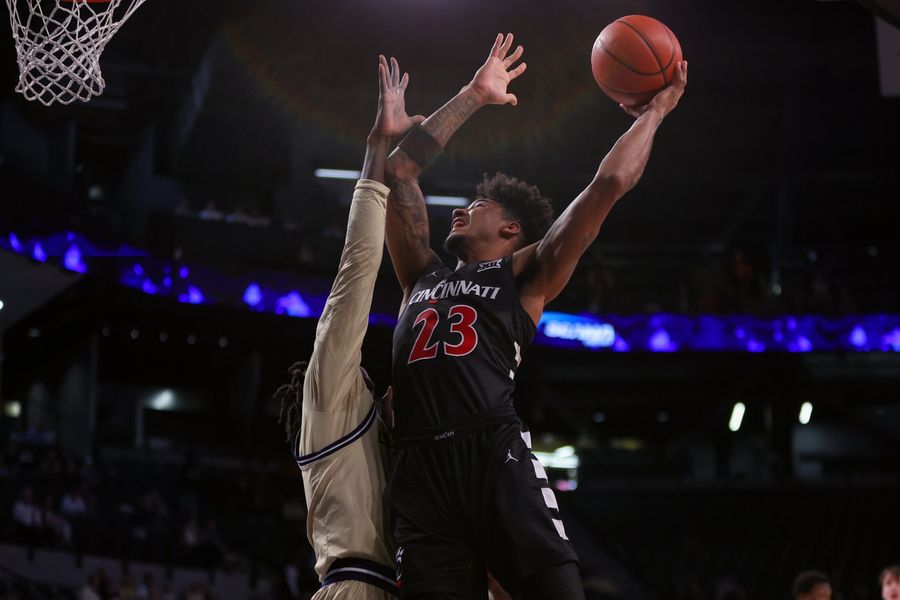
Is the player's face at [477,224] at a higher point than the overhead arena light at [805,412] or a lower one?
lower

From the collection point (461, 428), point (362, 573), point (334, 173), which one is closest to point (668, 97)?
point (461, 428)

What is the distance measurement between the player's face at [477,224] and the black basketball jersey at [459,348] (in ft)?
0.64

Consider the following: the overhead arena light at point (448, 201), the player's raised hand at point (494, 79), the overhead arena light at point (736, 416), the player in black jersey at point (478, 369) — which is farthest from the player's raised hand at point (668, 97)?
the overhead arena light at point (736, 416)

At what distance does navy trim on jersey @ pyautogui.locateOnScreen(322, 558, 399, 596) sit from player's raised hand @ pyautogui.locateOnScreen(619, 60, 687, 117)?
178cm

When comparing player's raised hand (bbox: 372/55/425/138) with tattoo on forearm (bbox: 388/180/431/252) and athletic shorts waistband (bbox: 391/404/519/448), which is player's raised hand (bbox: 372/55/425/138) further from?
athletic shorts waistband (bbox: 391/404/519/448)

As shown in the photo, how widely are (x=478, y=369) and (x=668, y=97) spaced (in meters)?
1.22

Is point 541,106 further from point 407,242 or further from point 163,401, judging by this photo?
point 407,242

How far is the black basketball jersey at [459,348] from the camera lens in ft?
11.5

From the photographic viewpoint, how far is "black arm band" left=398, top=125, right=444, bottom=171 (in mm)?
3912

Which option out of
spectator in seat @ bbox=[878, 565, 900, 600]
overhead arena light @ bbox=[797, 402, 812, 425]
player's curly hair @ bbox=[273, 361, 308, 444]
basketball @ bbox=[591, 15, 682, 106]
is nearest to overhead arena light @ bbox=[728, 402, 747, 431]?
overhead arena light @ bbox=[797, 402, 812, 425]

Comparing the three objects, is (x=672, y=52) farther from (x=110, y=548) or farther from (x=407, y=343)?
(x=110, y=548)

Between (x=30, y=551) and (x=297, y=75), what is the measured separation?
777cm

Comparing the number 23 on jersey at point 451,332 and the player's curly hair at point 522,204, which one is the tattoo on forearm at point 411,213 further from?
the number 23 on jersey at point 451,332

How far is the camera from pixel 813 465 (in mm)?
24234
